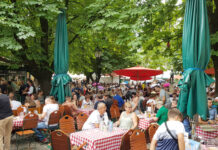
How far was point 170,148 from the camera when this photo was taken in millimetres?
3592

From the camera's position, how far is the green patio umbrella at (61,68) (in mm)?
8438

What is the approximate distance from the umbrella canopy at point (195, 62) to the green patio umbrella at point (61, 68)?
487cm

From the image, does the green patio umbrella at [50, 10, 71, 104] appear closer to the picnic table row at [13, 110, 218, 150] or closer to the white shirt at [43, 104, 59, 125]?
the white shirt at [43, 104, 59, 125]

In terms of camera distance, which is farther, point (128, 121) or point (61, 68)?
point (61, 68)

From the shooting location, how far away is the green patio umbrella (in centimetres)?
844

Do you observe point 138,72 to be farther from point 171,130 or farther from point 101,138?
point 171,130

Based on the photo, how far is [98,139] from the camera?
4.82 meters

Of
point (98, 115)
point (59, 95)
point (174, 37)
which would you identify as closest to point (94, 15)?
point (174, 37)

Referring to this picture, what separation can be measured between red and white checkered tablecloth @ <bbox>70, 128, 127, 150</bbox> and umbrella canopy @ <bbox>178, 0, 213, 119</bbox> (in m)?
1.81

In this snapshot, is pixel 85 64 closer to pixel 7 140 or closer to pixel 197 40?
pixel 7 140

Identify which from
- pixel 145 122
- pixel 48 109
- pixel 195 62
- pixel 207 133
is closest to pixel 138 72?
pixel 145 122

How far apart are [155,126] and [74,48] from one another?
9.82 m

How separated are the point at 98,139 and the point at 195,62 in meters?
2.98

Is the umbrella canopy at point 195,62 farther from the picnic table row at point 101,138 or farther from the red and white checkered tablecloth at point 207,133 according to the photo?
the picnic table row at point 101,138
